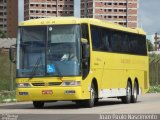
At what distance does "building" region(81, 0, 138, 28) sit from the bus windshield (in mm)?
85350

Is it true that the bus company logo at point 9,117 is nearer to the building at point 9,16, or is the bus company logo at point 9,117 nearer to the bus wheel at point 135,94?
the bus wheel at point 135,94

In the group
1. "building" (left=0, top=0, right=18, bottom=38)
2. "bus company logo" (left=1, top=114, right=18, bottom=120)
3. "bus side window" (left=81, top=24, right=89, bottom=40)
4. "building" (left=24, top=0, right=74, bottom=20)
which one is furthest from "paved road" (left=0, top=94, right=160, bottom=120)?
"building" (left=0, top=0, right=18, bottom=38)

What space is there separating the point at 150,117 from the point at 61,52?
212 inches

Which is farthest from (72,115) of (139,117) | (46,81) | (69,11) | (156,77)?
(69,11)

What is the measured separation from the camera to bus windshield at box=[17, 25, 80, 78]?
73.5 feet

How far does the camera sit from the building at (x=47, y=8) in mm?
99500

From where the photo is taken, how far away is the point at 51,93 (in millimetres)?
22188

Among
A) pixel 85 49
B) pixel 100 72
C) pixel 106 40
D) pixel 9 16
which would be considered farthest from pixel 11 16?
pixel 85 49

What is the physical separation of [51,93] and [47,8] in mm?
77694

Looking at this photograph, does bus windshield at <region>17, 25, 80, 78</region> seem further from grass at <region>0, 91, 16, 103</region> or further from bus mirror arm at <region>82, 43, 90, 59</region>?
grass at <region>0, 91, 16, 103</region>

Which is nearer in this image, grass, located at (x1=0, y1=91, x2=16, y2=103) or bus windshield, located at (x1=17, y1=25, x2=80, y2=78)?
bus windshield, located at (x1=17, y1=25, x2=80, y2=78)

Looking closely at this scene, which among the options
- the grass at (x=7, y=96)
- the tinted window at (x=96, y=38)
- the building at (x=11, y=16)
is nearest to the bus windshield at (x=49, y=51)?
the tinted window at (x=96, y=38)

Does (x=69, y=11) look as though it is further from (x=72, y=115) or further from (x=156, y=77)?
(x=72, y=115)

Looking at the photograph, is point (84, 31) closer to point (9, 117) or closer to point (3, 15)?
point (9, 117)
